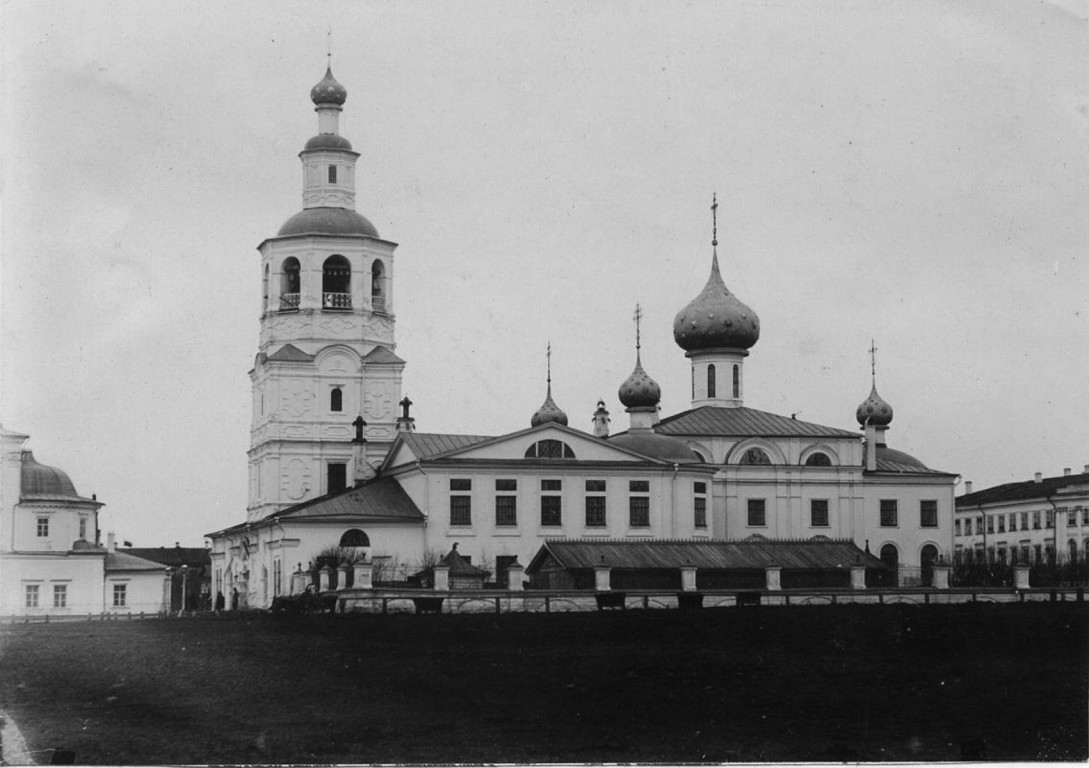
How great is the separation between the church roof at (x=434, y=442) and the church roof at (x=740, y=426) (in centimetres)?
638

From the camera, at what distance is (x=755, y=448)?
6253 centimetres

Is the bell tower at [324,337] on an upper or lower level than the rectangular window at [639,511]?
upper

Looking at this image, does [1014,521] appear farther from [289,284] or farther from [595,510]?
[289,284]

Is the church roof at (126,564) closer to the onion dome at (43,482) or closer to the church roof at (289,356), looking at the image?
the onion dome at (43,482)

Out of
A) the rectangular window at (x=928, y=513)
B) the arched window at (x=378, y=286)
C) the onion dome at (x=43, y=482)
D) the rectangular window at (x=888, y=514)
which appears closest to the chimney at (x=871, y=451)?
the rectangular window at (x=888, y=514)

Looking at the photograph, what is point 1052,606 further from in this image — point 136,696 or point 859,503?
point 136,696

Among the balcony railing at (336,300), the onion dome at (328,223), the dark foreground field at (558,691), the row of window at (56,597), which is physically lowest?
the dark foreground field at (558,691)

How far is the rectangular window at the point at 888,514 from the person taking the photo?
63.6 m

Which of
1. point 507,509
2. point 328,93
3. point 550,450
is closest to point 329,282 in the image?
point 328,93

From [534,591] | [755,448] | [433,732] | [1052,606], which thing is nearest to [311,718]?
[433,732]

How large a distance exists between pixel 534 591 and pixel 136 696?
56.1 ft

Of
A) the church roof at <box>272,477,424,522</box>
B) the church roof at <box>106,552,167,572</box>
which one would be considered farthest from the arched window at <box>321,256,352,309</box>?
the church roof at <box>106,552,167,572</box>

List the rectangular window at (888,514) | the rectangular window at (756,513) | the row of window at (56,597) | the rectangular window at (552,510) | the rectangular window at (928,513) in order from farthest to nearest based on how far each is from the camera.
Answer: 1. the row of window at (56,597)
2. the rectangular window at (928,513)
3. the rectangular window at (888,514)
4. the rectangular window at (756,513)
5. the rectangular window at (552,510)

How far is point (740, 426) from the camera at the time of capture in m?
62.9
